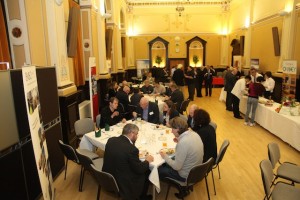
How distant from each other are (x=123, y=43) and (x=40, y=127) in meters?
10.6

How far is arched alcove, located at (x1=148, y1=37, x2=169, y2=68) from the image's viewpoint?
1570cm

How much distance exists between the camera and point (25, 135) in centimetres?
334

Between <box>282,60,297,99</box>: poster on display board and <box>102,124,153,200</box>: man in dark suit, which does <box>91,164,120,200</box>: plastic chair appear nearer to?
<box>102,124,153,200</box>: man in dark suit

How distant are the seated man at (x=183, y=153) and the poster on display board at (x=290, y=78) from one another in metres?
5.36

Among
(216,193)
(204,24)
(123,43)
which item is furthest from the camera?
(204,24)

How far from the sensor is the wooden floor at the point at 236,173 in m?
3.73

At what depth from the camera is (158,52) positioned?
627 inches

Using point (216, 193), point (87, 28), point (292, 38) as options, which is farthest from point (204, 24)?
point (216, 193)

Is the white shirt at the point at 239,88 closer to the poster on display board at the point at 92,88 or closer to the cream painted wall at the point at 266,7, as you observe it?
the cream painted wall at the point at 266,7

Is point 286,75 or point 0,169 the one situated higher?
point 286,75

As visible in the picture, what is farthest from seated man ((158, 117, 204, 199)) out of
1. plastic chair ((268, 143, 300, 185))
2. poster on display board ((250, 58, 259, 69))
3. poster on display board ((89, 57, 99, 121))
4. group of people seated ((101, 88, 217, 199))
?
poster on display board ((250, 58, 259, 69))

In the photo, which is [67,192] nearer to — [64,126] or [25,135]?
[25,135]

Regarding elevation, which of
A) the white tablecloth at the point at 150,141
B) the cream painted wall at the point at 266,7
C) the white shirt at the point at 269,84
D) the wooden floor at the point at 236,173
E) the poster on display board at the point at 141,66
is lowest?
the wooden floor at the point at 236,173

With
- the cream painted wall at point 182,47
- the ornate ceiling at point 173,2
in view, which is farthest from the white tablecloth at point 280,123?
the ornate ceiling at point 173,2
